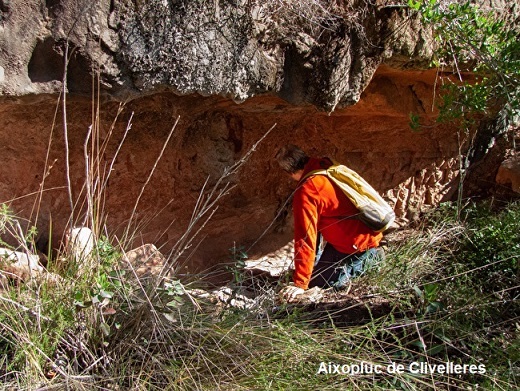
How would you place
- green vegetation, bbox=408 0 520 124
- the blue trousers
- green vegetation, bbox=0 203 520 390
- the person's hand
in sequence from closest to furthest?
green vegetation, bbox=0 203 520 390, green vegetation, bbox=408 0 520 124, the person's hand, the blue trousers

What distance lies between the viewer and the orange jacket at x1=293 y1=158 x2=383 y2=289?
3.46 m

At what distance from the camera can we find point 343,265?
377 centimetres

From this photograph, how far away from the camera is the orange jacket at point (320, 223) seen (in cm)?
346

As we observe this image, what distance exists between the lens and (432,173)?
533 cm

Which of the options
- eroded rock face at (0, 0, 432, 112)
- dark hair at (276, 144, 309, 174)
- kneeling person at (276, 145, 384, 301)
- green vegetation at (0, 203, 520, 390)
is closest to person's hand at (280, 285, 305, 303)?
kneeling person at (276, 145, 384, 301)

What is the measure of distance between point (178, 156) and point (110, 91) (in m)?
1.19

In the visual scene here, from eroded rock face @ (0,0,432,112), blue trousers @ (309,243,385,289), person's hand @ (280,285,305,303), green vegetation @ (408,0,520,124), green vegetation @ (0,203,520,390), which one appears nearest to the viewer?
green vegetation @ (0,203,520,390)

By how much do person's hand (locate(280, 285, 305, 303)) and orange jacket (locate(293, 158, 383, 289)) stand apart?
5 cm

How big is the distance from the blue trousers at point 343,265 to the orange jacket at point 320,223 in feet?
0.20

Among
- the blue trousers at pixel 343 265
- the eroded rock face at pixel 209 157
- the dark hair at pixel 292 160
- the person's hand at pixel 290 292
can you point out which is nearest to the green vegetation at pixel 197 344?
the person's hand at pixel 290 292

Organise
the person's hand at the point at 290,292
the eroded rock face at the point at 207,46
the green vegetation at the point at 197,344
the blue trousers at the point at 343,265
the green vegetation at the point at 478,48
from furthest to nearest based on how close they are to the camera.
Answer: the blue trousers at the point at 343,265 < the person's hand at the point at 290,292 < the green vegetation at the point at 478,48 < the eroded rock face at the point at 207,46 < the green vegetation at the point at 197,344

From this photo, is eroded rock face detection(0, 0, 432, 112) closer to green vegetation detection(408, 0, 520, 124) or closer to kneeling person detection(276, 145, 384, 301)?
green vegetation detection(408, 0, 520, 124)

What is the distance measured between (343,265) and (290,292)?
0.58 m

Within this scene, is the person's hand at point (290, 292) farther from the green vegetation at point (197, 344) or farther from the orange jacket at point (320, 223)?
the green vegetation at point (197, 344)
